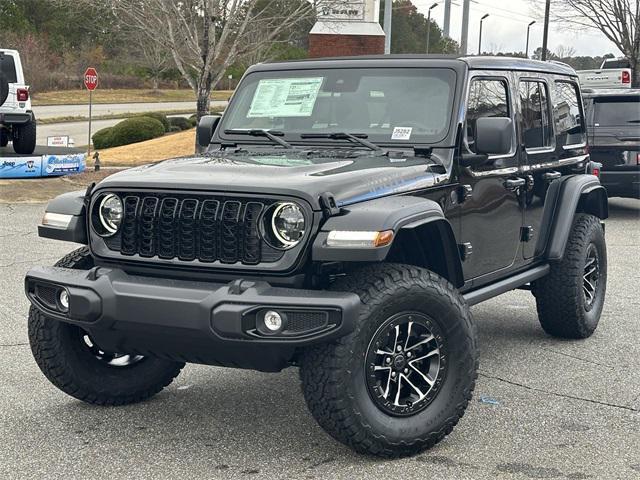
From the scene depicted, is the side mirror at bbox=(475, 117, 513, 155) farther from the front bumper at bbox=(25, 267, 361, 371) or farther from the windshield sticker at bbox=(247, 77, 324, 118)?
the front bumper at bbox=(25, 267, 361, 371)

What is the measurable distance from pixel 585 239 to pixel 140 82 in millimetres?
72216

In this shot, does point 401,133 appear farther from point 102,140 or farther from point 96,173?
point 102,140

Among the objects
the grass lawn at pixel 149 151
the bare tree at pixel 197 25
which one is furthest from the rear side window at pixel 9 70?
the grass lawn at pixel 149 151

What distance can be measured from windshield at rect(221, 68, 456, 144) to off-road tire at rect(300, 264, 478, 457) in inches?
46.0

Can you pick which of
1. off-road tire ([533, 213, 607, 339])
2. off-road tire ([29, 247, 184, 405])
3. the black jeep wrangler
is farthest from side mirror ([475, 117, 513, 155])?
off-road tire ([29, 247, 184, 405])

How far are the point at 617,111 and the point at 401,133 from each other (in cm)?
906

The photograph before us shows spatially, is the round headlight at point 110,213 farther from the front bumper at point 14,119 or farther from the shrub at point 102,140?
the shrub at point 102,140

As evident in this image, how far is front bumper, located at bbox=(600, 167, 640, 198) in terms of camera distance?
43.6 ft

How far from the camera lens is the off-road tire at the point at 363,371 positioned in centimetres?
400

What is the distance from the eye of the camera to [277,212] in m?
4.12

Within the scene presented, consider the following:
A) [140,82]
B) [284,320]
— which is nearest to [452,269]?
[284,320]

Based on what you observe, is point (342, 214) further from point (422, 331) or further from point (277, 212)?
point (422, 331)

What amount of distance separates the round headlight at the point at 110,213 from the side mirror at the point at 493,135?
1.91 metres

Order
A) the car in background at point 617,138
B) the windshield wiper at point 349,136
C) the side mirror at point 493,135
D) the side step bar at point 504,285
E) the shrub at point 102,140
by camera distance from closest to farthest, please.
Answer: the side mirror at point 493,135
the windshield wiper at point 349,136
the side step bar at point 504,285
the car in background at point 617,138
the shrub at point 102,140
